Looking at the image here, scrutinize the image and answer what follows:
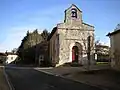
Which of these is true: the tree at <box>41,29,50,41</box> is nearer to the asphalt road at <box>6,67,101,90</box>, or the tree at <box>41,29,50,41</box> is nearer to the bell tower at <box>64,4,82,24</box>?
the bell tower at <box>64,4,82,24</box>

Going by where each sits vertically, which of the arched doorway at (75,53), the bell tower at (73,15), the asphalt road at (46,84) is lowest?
the asphalt road at (46,84)

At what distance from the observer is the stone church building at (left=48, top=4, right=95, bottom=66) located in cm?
4784

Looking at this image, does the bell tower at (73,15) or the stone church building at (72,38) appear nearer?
the stone church building at (72,38)

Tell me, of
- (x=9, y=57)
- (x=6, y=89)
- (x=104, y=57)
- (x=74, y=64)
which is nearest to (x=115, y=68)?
(x=74, y=64)

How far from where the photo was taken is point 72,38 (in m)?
48.8

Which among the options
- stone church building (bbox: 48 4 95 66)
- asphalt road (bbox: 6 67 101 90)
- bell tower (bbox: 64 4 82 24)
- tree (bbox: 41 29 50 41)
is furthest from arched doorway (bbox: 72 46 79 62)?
tree (bbox: 41 29 50 41)

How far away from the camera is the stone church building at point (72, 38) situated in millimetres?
47844

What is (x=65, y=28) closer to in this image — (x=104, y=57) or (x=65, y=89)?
(x=104, y=57)

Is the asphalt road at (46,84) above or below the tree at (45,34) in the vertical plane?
below

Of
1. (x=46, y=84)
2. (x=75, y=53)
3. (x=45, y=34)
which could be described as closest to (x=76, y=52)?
(x=75, y=53)

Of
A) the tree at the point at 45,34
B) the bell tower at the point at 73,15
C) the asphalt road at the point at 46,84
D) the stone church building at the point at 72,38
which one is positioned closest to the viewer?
the asphalt road at the point at 46,84

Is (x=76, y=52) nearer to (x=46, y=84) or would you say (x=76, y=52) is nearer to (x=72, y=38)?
(x=72, y=38)

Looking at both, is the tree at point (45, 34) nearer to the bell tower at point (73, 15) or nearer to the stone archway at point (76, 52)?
the bell tower at point (73, 15)

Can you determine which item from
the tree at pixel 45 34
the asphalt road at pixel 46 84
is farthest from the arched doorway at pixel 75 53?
the tree at pixel 45 34
